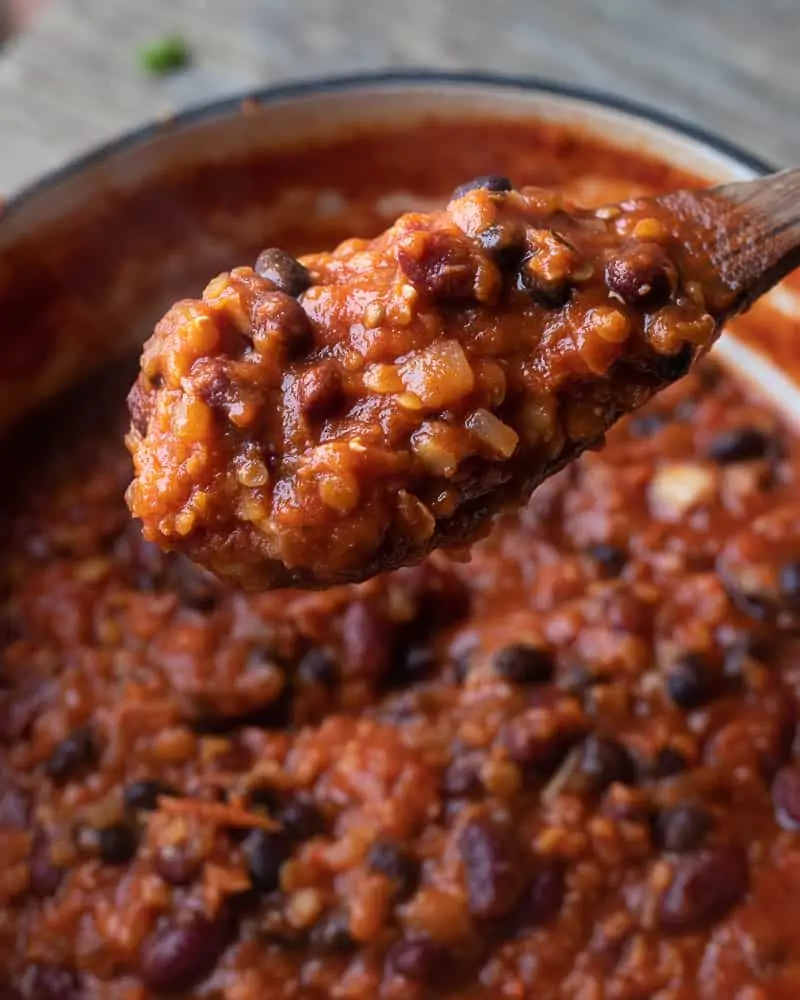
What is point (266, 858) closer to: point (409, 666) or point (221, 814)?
point (221, 814)

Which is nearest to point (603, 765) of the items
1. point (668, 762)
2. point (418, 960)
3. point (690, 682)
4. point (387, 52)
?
point (668, 762)

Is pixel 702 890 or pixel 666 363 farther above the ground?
pixel 666 363

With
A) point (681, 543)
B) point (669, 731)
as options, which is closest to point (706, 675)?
point (669, 731)

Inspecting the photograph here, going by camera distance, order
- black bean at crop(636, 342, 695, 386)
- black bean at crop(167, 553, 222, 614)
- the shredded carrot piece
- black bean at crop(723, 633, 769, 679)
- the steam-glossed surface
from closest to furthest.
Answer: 1. the steam-glossed surface
2. black bean at crop(636, 342, 695, 386)
3. the shredded carrot piece
4. black bean at crop(723, 633, 769, 679)
5. black bean at crop(167, 553, 222, 614)

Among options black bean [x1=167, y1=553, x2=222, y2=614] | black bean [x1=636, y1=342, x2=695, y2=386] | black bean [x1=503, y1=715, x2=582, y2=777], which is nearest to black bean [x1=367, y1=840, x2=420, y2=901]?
black bean [x1=503, y1=715, x2=582, y2=777]

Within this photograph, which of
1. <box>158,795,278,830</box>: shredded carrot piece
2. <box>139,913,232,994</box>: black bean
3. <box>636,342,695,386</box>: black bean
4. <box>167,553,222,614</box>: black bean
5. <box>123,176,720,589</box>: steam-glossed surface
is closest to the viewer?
<box>123,176,720,589</box>: steam-glossed surface

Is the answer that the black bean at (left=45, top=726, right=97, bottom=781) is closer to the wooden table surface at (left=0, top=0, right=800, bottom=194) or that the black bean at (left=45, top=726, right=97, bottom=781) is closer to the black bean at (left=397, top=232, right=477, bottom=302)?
the black bean at (left=397, top=232, right=477, bottom=302)
